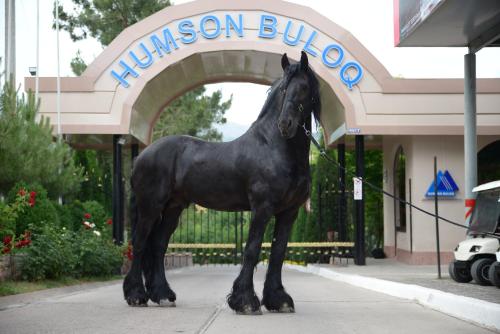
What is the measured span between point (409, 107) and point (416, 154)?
1.71 meters

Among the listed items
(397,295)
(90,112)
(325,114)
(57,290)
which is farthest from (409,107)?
(57,290)

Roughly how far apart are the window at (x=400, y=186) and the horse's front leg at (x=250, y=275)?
17713 mm

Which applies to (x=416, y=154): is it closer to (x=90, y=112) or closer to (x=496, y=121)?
(x=496, y=121)

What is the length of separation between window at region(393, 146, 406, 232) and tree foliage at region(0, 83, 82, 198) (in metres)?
12.5

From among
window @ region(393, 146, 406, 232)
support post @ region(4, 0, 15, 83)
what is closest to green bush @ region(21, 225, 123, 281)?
support post @ region(4, 0, 15, 83)

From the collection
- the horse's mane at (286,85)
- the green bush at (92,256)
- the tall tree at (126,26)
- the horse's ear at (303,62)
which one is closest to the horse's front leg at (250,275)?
the horse's mane at (286,85)

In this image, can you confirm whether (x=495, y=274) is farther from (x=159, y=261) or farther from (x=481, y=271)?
(x=159, y=261)

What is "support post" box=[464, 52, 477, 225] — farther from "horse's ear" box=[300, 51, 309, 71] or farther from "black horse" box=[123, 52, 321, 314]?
"horse's ear" box=[300, 51, 309, 71]

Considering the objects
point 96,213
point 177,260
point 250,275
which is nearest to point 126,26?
point 177,260

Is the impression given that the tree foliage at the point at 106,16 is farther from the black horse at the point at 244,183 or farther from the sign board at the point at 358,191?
the black horse at the point at 244,183

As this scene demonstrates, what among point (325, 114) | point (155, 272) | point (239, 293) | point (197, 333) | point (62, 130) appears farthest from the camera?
point (325, 114)

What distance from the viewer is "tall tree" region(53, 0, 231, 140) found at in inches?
1631

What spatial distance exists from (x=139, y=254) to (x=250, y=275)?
5.84ft

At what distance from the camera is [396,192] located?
88.5 feet
